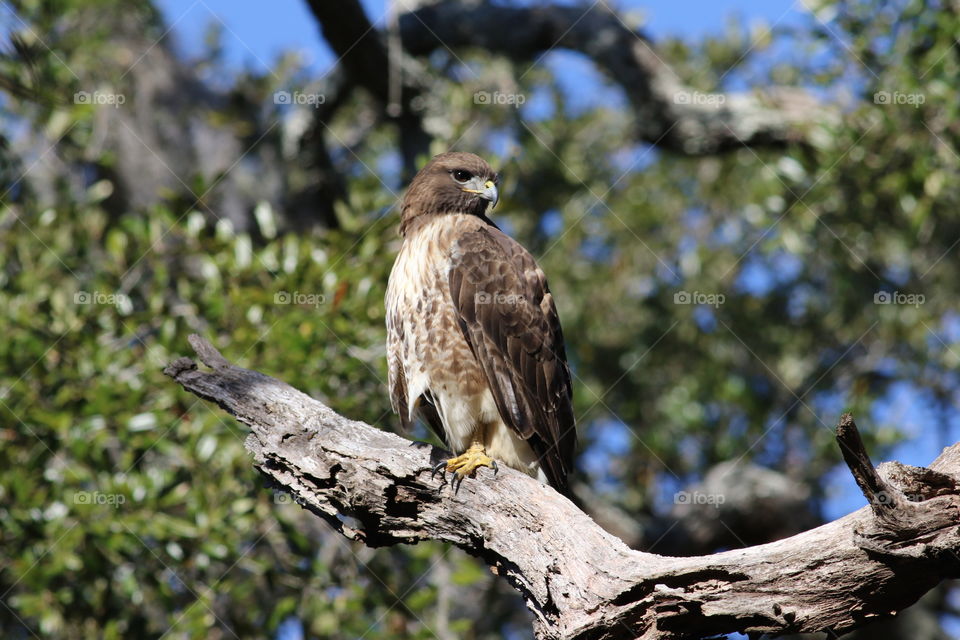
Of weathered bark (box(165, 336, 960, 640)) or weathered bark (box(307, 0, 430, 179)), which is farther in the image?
weathered bark (box(307, 0, 430, 179))

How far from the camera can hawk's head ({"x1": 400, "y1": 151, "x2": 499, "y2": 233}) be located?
536 centimetres

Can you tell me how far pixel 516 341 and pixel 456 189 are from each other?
3.49ft

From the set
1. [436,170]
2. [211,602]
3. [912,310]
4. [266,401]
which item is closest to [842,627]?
[266,401]

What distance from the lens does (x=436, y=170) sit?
551 centimetres
